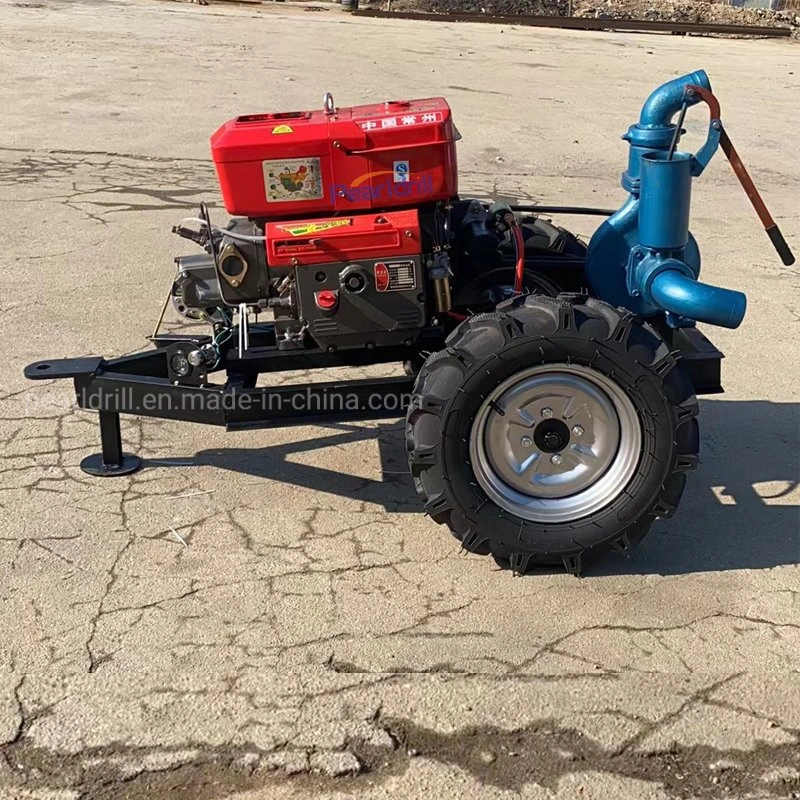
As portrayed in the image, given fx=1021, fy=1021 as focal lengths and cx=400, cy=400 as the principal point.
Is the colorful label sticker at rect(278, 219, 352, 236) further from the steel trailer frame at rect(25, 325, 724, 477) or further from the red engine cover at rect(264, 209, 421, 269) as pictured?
the steel trailer frame at rect(25, 325, 724, 477)

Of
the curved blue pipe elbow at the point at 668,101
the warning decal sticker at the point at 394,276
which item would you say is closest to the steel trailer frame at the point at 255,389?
the warning decal sticker at the point at 394,276

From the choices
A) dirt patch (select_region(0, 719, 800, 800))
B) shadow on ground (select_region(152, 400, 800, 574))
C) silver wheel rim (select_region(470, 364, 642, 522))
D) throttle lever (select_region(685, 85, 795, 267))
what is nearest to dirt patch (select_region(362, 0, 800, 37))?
shadow on ground (select_region(152, 400, 800, 574))

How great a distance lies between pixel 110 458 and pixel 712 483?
2604 mm

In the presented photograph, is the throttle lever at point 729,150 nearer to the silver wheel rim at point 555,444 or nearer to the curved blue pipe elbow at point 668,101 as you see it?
the curved blue pipe elbow at point 668,101

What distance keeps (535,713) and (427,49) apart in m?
16.4

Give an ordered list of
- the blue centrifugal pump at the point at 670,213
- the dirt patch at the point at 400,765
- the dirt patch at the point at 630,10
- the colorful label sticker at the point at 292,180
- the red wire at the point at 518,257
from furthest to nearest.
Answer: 1. the dirt patch at the point at 630,10
2. the red wire at the point at 518,257
3. the colorful label sticker at the point at 292,180
4. the blue centrifugal pump at the point at 670,213
5. the dirt patch at the point at 400,765

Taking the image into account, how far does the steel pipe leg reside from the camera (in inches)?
169

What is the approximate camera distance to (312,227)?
370 cm

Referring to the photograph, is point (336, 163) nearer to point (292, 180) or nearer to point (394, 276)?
point (292, 180)

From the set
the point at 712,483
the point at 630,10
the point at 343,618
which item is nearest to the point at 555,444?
the point at 343,618

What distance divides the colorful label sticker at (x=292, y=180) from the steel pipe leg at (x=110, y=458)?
1227mm

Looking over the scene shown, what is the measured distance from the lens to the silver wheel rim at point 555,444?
11.8 feet

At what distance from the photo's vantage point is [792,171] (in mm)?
10312

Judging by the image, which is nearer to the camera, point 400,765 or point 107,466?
point 400,765
